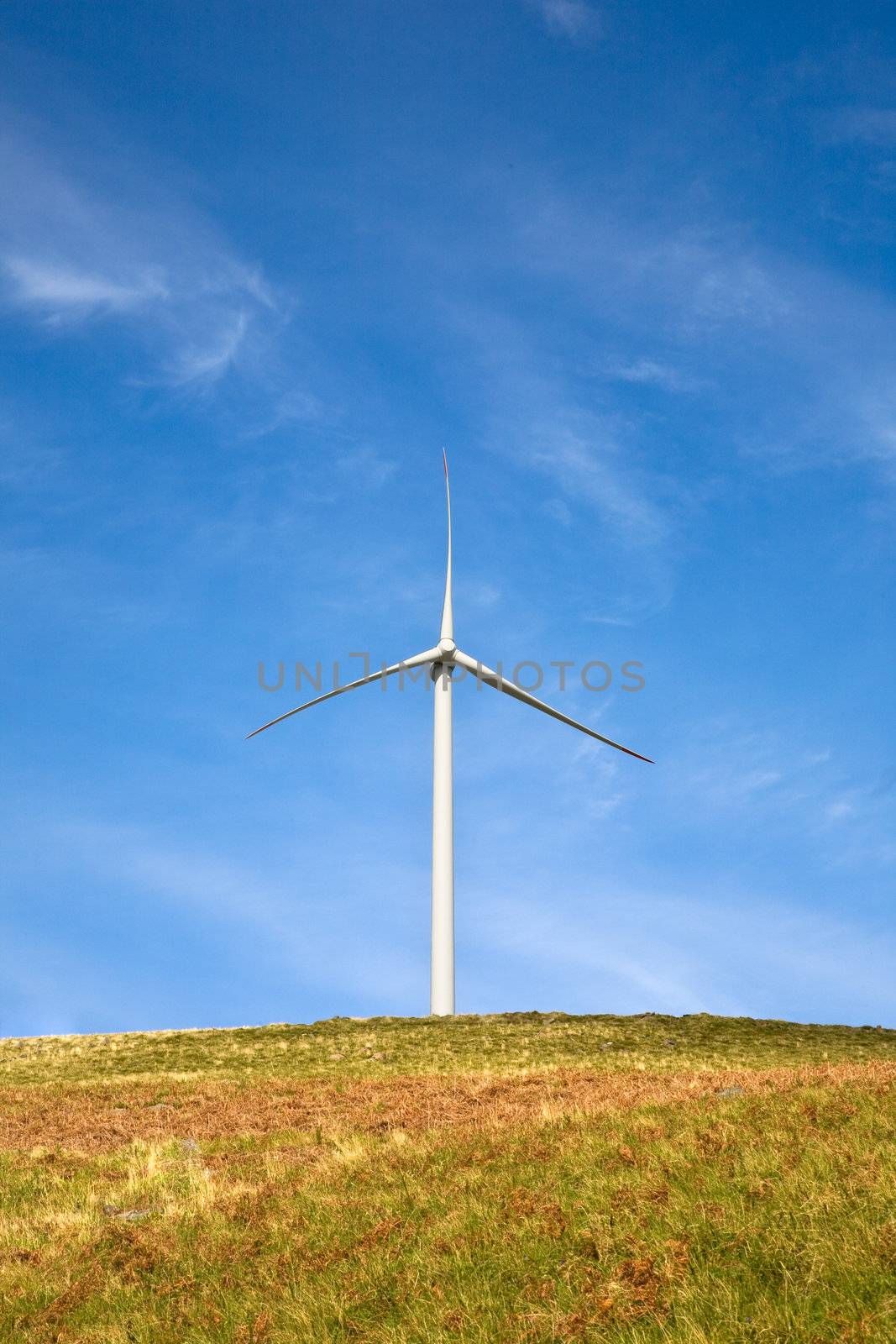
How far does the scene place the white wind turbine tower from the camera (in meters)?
47.8

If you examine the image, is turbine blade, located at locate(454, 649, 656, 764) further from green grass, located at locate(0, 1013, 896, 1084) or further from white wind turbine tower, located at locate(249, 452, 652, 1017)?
green grass, located at locate(0, 1013, 896, 1084)

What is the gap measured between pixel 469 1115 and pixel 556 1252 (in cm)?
988

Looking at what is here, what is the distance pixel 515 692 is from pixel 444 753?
6580 mm

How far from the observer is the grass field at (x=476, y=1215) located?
345 inches

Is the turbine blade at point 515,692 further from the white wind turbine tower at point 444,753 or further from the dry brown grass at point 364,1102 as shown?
the dry brown grass at point 364,1102

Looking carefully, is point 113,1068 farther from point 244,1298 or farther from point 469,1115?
point 244,1298

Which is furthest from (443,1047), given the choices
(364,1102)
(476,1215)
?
(476,1215)

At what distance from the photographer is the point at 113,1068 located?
38.4m

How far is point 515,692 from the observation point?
56.8m

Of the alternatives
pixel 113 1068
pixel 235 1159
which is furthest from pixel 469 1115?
pixel 113 1068

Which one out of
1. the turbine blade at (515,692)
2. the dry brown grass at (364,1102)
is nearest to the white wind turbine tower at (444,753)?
the turbine blade at (515,692)

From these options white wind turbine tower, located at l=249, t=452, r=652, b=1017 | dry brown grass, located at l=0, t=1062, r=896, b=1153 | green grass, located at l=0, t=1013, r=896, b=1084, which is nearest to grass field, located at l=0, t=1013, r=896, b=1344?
dry brown grass, located at l=0, t=1062, r=896, b=1153

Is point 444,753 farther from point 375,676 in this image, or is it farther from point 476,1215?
point 476,1215

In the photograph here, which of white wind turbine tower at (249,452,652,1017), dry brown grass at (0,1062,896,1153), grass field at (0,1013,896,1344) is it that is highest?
white wind turbine tower at (249,452,652,1017)
